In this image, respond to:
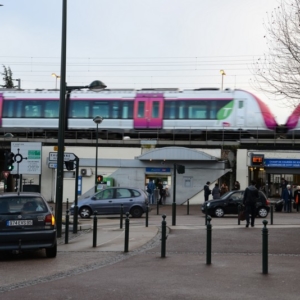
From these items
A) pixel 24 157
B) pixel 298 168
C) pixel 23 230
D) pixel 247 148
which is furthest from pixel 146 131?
pixel 23 230

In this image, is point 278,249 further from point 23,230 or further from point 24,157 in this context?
point 24,157

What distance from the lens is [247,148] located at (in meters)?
43.4

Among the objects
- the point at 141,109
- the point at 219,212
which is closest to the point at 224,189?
the point at 141,109

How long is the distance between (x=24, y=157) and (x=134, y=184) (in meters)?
16.8

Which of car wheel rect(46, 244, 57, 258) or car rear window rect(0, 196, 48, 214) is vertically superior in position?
car rear window rect(0, 196, 48, 214)

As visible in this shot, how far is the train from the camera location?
43406mm

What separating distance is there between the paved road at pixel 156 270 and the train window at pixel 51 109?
88.8ft

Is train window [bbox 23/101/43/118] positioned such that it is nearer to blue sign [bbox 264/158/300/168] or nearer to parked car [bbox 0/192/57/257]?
blue sign [bbox 264/158/300/168]

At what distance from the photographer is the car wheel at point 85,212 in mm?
30062

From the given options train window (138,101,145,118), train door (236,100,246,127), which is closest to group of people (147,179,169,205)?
train window (138,101,145,118)

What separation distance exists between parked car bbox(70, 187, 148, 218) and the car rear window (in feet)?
47.9

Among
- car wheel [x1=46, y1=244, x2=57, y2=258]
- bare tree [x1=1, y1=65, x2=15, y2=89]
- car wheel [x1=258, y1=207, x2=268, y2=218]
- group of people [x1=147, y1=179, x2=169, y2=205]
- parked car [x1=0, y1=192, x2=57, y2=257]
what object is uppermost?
bare tree [x1=1, y1=65, x2=15, y2=89]

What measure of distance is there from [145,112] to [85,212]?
15.6 meters

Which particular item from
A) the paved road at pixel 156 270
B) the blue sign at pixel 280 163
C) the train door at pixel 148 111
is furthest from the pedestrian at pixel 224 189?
the paved road at pixel 156 270
